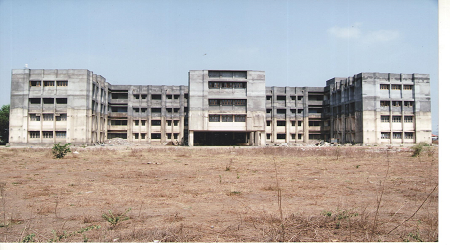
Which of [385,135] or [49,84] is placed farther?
[385,135]

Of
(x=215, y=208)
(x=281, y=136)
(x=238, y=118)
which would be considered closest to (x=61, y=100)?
(x=238, y=118)

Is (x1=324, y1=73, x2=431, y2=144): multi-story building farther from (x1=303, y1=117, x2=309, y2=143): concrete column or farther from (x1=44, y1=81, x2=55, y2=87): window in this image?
(x1=44, y1=81, x2=55, y2=87): window

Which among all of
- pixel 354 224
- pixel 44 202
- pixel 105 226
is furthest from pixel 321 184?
pixel 44 202

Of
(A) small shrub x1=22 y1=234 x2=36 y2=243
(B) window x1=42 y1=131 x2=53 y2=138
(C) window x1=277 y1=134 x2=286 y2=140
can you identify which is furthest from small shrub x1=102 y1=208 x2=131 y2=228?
(C) window x1=277 y1=134 x2=286 y2=140

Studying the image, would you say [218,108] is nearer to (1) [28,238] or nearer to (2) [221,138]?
(2) [221,138]

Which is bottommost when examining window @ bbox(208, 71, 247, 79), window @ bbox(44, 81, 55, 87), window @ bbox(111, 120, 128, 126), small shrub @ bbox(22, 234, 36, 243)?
small shrub @ bbox(22, 234, 36, 243)

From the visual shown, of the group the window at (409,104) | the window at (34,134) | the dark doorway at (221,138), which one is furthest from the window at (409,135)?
the window at (34,134)

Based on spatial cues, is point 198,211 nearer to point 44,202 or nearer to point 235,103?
point 44,202

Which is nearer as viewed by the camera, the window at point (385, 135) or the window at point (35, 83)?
the window at point (35, 83)

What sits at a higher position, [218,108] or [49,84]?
[49,84]

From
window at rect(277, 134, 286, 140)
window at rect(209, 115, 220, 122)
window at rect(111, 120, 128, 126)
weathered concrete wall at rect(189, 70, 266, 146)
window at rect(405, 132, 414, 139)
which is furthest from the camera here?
window at rect(277, 134, 286, 140)

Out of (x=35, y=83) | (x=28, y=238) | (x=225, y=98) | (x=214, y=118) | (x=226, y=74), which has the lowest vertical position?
(x=28, y=238)

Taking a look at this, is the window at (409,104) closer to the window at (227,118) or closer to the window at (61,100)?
the window at (227,118)
